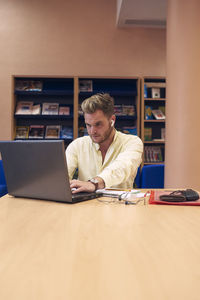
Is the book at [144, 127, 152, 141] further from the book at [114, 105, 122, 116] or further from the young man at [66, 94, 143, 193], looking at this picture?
the young man at [66, 94, 143, 193]

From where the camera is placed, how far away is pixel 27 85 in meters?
5.16

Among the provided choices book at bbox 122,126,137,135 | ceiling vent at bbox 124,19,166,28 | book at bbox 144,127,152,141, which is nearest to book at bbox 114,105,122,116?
book at bbox 122,126,137,135

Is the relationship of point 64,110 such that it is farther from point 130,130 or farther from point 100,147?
point 100,147

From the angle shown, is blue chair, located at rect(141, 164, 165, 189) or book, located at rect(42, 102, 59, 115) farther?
book, located at rect(42, 102, 59, 115)

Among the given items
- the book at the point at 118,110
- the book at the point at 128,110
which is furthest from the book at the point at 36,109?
the book at the point at 128,110

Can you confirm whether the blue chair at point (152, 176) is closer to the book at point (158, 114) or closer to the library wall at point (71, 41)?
the book at point (158, 114)

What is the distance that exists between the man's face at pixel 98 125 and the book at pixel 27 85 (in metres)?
3.43

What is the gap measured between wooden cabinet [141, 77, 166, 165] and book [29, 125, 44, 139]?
5.88ft

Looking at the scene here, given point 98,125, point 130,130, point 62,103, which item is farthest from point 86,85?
point 98,125

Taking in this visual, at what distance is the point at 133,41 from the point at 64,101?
5.58 feet

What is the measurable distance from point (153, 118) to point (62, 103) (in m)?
1.68

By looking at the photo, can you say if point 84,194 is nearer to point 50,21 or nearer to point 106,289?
point 106,289

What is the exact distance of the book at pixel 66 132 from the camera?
16.8 ft

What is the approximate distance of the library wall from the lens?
17.4ft
